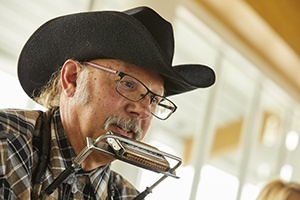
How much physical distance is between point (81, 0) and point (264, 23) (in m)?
1.08

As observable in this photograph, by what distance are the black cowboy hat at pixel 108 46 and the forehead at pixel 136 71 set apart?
0.5 inches

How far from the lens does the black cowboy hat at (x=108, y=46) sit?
60.3 inches

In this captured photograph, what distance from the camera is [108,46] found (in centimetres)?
155

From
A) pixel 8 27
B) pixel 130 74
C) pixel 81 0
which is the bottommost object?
pixel 130 74

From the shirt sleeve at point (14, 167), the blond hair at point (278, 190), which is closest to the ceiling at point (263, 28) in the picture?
the blond hair at point (278, 190)

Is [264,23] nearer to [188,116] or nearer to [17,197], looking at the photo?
[188,116]

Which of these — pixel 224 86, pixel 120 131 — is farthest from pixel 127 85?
pixel 224 86

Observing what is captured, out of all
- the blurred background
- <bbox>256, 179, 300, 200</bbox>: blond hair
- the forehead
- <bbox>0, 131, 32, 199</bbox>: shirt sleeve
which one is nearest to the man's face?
the forehead

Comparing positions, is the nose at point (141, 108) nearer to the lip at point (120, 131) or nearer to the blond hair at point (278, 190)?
the lip at point (120, 131)

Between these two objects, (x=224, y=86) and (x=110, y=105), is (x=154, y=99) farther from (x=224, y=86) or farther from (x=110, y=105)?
(x=224, y=86)

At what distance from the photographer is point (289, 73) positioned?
3.88m

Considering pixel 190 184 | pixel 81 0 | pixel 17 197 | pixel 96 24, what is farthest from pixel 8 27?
pixel 190 184

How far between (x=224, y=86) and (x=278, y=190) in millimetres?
1578

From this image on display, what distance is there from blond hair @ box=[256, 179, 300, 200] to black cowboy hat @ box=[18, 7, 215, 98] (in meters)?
1.00
